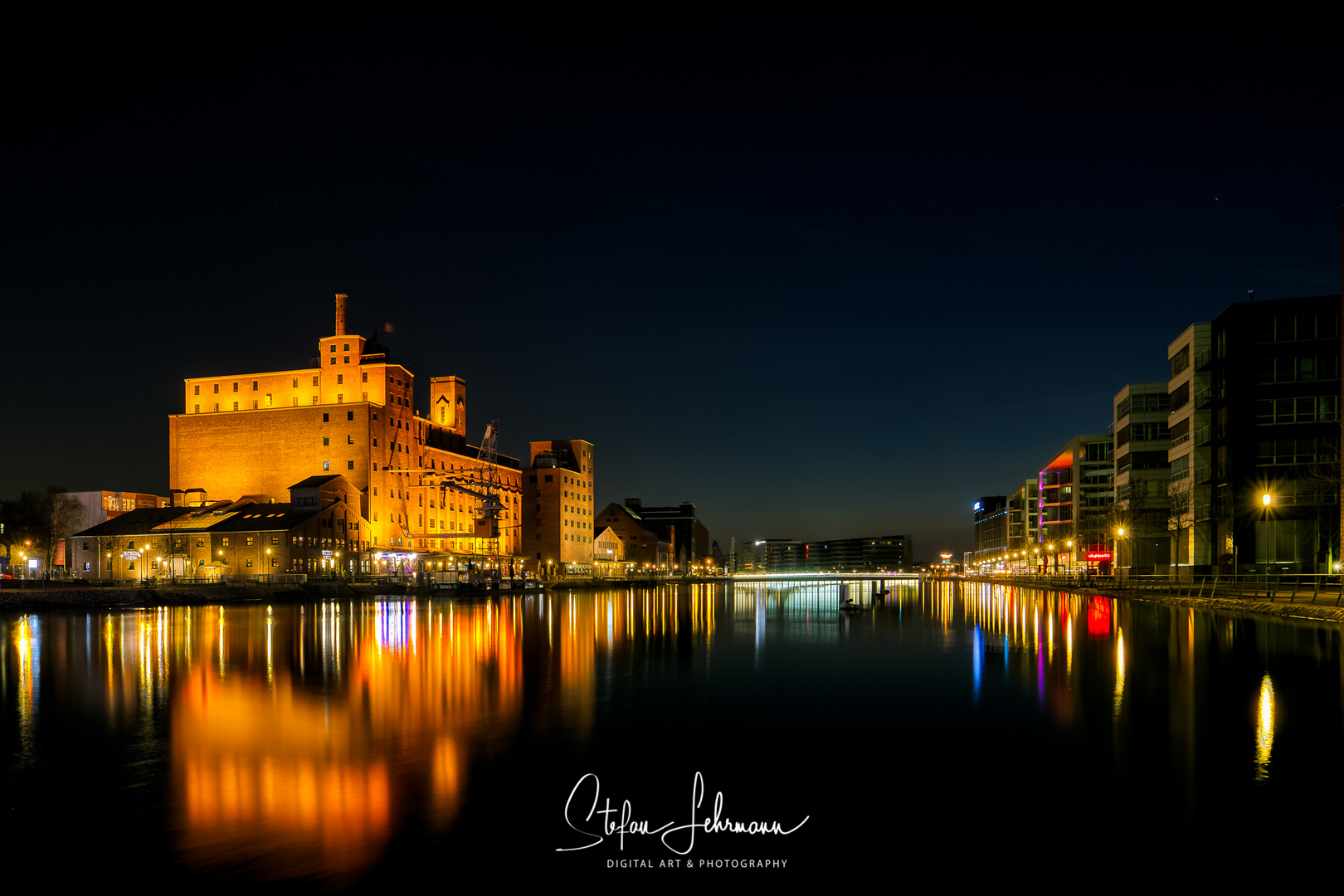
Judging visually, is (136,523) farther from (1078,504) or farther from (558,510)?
(1078,504)

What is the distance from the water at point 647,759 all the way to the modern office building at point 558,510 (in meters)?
137

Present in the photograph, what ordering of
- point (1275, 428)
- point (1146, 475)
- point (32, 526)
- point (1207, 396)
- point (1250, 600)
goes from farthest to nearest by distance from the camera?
point (32, 526) → point (1146, 475) → point (1207, 396) → point (1275, 428) → point (1250, 600)

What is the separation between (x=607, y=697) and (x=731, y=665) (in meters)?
6.24

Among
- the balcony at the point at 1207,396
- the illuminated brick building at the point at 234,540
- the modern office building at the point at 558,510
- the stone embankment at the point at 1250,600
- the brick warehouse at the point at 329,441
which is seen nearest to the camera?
the stone embankment at the point at 1250,600

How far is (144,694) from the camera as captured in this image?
17469mm

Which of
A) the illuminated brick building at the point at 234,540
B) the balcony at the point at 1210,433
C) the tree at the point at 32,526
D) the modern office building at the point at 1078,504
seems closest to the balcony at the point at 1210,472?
the balcony at the point at 1210,433

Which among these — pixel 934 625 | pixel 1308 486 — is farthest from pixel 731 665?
pixel 1308 486

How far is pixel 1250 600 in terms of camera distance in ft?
144

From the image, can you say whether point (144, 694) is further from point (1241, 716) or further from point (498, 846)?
point (1241, 716)

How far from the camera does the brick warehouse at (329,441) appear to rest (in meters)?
120

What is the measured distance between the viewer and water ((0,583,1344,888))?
816 cm

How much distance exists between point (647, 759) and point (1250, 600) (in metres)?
43.7

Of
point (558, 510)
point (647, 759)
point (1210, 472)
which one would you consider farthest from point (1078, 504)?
point (647, 759)

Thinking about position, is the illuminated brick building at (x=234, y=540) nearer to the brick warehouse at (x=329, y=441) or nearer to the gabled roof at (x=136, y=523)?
the gabled roof at (x=136, y=523)
